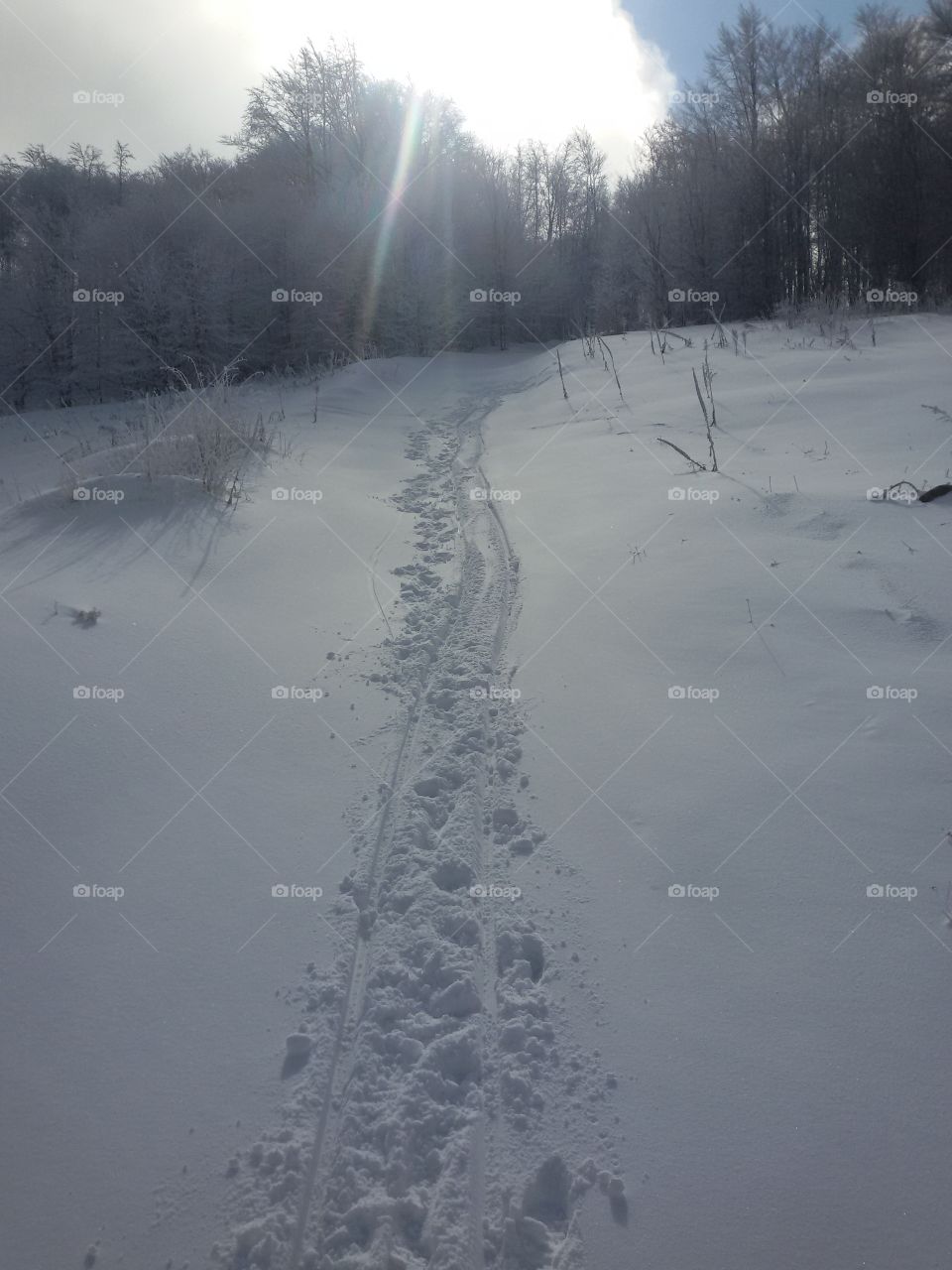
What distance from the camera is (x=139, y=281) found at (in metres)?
19.1

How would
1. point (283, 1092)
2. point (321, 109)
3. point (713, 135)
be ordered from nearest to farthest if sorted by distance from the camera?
point (283, 1092) → point (713, 135) → point (321, 109)

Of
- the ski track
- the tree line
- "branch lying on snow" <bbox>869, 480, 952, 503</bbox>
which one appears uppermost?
the tree line

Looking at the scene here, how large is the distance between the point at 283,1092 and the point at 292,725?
190 cm

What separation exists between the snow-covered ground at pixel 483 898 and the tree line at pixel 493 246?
1349cm

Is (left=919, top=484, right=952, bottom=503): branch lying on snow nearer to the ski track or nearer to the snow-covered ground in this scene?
the snow-covered ground

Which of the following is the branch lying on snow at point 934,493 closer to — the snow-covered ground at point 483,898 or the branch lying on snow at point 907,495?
the branch lying on snow at point 907,495

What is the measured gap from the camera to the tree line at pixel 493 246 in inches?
759

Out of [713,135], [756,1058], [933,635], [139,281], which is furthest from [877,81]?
[756,1058]

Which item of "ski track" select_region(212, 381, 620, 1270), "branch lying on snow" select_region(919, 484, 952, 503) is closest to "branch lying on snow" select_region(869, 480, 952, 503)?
"branch lying on snow" select_region(919, 484, 952, 503)

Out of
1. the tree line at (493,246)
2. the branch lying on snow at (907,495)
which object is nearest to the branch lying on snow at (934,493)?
the branch lying on snow at (907,495)

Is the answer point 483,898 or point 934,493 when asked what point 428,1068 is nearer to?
point 483,898

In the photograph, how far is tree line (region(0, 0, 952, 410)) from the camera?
19.3 m

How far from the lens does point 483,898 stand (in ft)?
9.06

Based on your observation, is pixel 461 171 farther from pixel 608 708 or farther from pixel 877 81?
Answer: pixel 608 708
